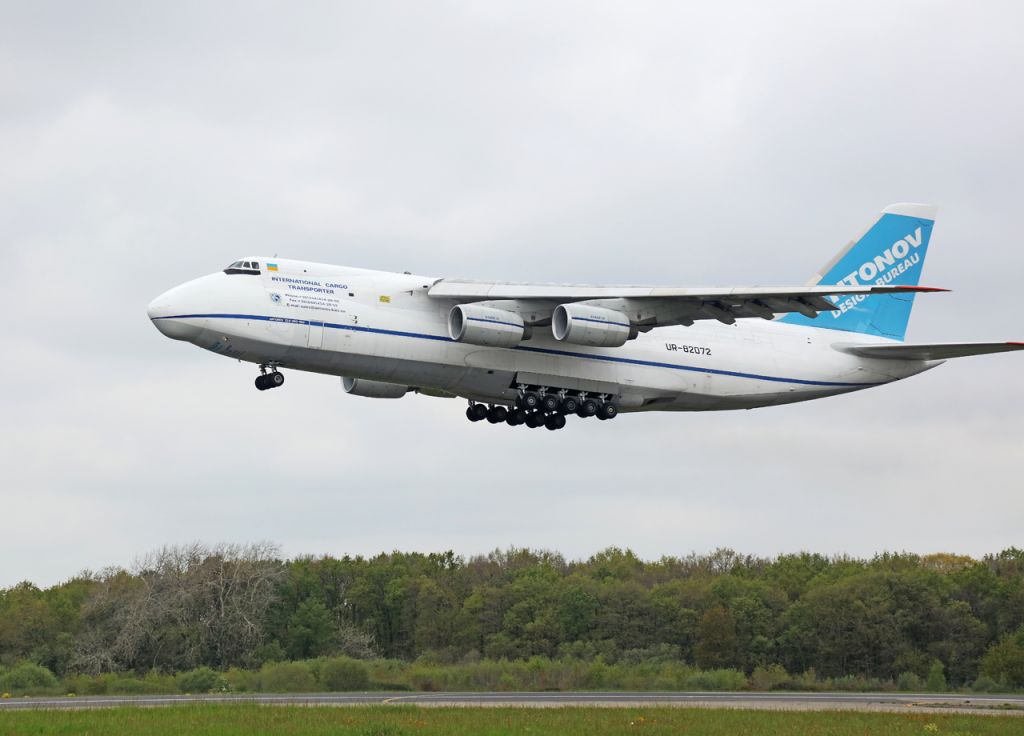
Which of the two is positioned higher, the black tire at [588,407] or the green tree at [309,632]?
the black tire at [588,407]

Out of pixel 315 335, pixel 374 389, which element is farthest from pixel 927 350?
pixel 315 335

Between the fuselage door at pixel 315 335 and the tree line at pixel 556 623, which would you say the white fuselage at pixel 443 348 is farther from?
the tree line at pixel 556 623

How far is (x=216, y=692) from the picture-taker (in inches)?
1496

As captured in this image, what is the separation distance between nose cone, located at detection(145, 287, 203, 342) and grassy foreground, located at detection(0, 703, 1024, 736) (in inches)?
275

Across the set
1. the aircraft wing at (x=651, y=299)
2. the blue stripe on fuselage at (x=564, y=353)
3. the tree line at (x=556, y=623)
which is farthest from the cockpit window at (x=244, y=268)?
the tree line at (x=556, y=623)

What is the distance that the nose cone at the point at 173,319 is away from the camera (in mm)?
28312

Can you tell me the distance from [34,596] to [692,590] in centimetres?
3049

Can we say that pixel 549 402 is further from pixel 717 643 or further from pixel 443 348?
pixel 717 643

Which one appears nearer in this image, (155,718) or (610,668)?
(155,718)

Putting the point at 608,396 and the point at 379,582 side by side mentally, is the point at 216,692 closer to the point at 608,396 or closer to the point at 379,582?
the point at 608,396

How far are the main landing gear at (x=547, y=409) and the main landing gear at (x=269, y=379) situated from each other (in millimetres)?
5269

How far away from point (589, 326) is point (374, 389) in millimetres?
6204

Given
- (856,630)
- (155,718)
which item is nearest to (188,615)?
(856,630)

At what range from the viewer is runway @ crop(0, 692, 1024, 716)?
29.2 metres
